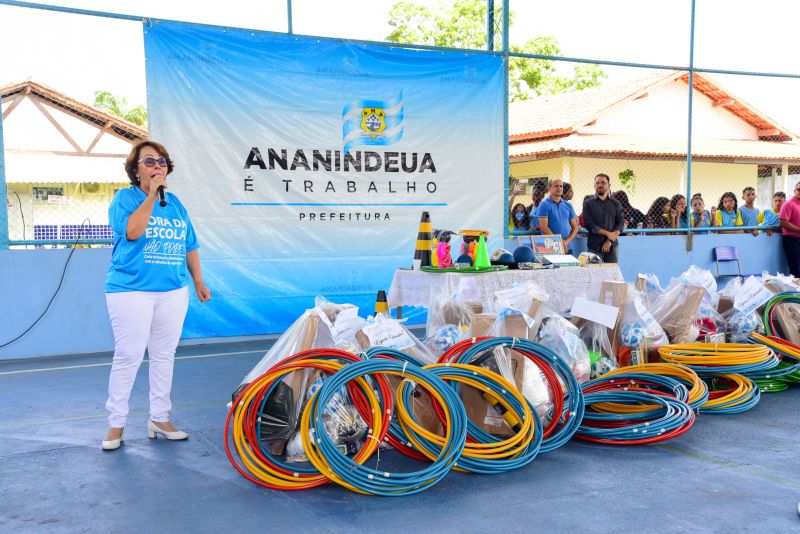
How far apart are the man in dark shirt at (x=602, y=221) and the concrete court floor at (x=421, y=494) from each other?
165 inches

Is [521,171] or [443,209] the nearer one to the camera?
[443,209]

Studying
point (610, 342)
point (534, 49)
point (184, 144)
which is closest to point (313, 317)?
point (610, 342)

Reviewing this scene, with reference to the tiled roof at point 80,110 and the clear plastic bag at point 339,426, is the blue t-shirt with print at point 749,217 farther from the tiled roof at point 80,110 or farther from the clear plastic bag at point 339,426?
the clear plastic bag at point 339,426

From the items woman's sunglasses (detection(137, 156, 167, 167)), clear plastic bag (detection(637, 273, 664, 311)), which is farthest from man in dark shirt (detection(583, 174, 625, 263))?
woman's sunglasses (detection(137, 156, 167, 167))

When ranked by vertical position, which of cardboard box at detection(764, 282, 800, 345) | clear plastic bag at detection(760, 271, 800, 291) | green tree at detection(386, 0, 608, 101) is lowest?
cardboard box at detection(764, 282, 800, 345)

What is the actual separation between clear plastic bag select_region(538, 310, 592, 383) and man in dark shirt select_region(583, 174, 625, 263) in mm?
4044

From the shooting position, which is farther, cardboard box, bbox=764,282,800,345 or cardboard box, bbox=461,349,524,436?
cardboard box, bbox=764,282,800,345

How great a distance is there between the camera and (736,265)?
34.9 feet

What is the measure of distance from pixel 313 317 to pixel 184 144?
3.68 metres

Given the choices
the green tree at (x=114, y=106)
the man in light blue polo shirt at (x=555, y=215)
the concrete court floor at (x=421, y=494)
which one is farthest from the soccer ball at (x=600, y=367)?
the green tree at (x=114, y=106)

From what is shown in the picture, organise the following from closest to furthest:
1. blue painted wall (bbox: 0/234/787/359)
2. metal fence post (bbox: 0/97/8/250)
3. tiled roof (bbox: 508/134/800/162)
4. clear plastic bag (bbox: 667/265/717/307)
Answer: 1. clear plastic bag (bbox: 667/265/717/307)
2. metal fence post (bbox: 0/97/8/250)
3. blue painted wall (bbox: 0/234/787/359)
4. tiled roof (bbox: 508/134/800/162)

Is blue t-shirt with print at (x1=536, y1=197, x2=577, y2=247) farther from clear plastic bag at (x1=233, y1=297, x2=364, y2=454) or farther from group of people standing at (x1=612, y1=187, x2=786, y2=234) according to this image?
clear plastic bag at (x1=233, y1=297, x2=364, y2=454)

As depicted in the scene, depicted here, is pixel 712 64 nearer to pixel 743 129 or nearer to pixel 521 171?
pixel 521 171

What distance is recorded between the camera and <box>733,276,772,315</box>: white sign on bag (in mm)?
6195
